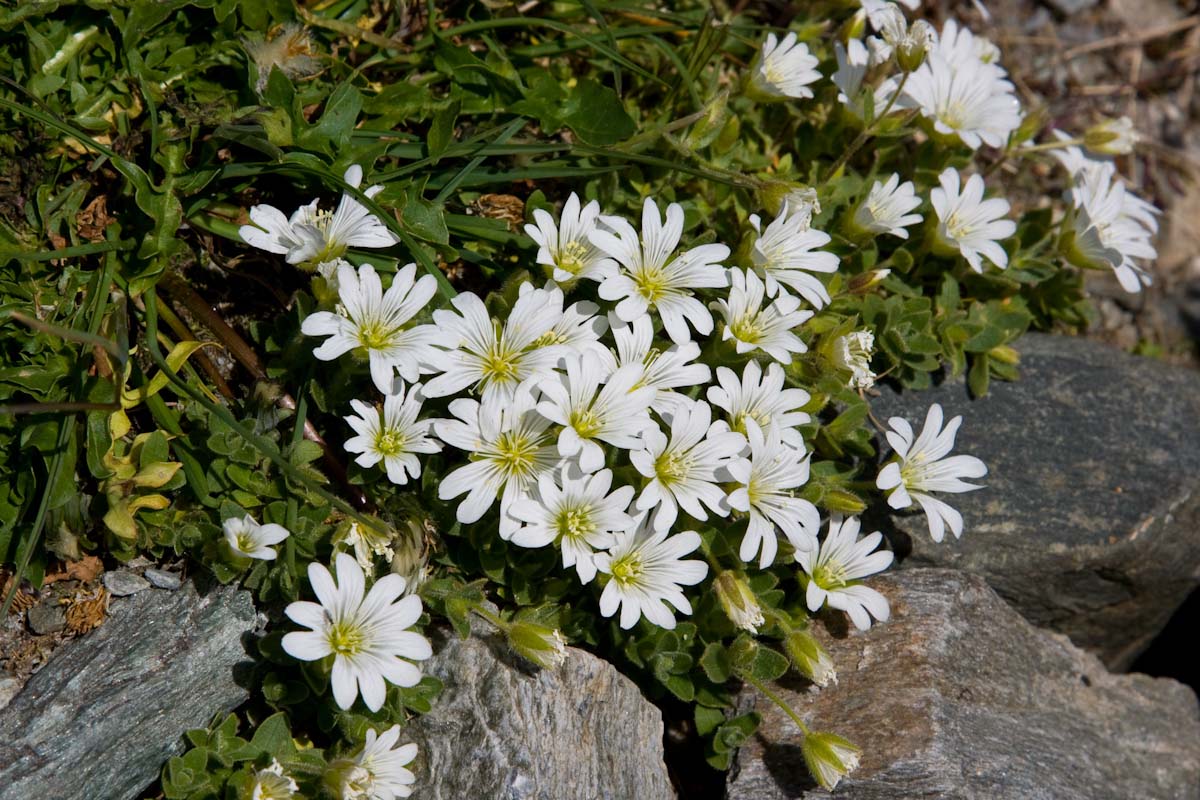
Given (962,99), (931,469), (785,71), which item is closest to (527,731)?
(931,469)

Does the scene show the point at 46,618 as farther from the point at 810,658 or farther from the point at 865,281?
the point at 865,281

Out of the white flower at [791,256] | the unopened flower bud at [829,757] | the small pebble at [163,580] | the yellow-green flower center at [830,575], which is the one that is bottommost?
the small pebble at [163,580]

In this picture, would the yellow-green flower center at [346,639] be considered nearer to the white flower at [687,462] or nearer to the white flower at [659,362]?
the white flower at [687,462]

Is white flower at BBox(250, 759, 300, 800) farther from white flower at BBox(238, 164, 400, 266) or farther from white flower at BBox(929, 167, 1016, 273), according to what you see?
white flower at BBox(929, 167, 1016, 273)

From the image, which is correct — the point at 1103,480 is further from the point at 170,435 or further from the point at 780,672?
the point at 170,435

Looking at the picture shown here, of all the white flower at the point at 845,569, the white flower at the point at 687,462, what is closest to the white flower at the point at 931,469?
the white flower at the point at 845,569
